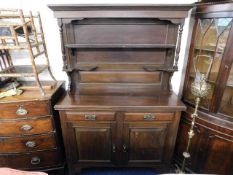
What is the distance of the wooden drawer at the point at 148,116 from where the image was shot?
1493mm

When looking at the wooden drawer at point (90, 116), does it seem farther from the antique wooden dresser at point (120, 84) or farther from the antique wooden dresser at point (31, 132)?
the antique wooden dresser at point (31, 132)

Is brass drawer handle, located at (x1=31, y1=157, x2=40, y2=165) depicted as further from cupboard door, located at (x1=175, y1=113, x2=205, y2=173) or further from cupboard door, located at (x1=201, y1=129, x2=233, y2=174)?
cupboard door, located at (x1=201, y1=129, x2=233, y2=174)

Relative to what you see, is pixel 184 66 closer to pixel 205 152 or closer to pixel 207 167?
pixel 205 152

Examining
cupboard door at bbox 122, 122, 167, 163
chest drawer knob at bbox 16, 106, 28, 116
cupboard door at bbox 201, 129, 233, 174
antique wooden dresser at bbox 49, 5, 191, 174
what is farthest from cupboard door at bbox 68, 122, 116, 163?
cupboard door at bbox 201, 129, 233, 174

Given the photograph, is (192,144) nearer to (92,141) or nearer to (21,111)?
(92,141)

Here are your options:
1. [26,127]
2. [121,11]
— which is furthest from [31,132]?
[121,11]

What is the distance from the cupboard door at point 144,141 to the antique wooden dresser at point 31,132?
0.70 metres

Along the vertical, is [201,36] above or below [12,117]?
above

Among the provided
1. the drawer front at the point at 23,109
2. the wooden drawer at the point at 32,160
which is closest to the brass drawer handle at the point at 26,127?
the drawer front at the point at 23,109

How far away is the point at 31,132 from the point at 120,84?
991 millimetres

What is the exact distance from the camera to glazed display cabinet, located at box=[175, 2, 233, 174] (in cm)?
131

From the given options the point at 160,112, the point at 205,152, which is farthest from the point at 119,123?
the point at 205,152

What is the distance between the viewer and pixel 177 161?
6.14 feet

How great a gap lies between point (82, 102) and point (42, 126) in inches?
17.2
